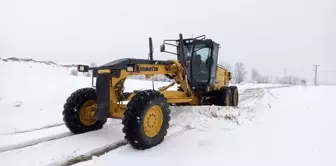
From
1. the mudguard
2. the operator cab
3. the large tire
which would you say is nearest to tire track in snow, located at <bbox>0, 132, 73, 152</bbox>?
the mudguard

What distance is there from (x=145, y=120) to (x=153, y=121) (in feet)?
0.79

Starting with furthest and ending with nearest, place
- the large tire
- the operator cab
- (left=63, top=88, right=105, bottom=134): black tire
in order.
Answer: the operator cab, (left=63, top=88, right=105, bottom=134): black tire, the large tire

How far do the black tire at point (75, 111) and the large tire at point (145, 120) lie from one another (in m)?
1.46

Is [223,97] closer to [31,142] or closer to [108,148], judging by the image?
[108,148]

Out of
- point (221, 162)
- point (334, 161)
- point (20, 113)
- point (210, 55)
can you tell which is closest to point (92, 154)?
point (221, 162)

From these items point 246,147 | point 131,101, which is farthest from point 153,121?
point 246,147

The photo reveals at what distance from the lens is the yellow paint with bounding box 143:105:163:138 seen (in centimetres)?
489

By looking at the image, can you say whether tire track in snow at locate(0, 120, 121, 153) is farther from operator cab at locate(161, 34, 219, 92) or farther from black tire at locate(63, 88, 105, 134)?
operator cab at locate(161, 34, 219, 92)

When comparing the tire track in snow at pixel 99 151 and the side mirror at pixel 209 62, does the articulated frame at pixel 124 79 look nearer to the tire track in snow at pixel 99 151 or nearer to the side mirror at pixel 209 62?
the tire track in snow at pixel 99 151

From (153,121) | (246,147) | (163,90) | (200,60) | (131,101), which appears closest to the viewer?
(246,147)

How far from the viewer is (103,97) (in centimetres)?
532

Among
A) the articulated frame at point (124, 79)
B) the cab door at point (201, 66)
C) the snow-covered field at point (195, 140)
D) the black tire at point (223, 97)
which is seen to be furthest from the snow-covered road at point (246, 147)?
the black tire at point (223, 97)

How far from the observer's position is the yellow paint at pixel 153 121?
4.89m

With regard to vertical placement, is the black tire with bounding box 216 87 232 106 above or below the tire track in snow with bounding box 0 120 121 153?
above
